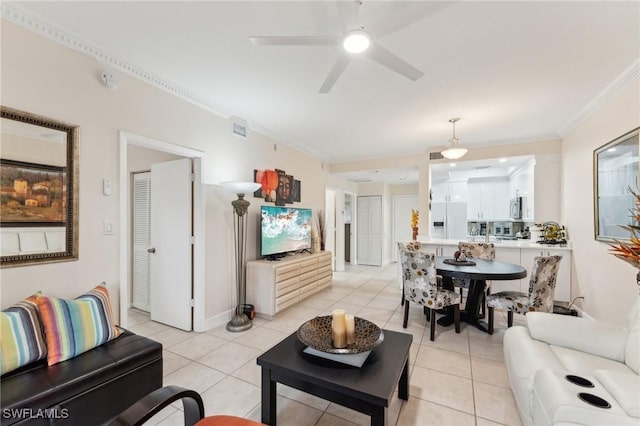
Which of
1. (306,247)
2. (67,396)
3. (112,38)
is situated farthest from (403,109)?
(67,396)

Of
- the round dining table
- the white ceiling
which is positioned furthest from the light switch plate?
the round dining table

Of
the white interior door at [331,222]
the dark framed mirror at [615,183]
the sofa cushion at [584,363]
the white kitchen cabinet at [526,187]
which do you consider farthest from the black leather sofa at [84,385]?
the white kitchen cabinet at [526,187]

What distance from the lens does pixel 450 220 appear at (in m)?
6.43

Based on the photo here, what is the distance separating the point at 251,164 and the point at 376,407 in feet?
10.7

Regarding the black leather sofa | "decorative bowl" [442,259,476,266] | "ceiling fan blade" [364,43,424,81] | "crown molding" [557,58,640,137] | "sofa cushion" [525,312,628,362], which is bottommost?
the black leather sofa

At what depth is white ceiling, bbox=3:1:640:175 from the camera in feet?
5.76

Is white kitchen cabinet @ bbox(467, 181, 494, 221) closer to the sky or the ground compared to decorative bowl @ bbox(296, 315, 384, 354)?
closer to the sky

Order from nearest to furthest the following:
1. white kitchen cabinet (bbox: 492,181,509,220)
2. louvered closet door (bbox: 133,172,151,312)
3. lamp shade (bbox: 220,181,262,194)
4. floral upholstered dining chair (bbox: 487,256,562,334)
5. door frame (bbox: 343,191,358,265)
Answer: floral upholstered dining chair (bbox: 487,256,562,334) → lamp shade (bbox: 220,181,262,194) → louvered closet door (bbox: 133,172,151,312) → white kitchen cabinet (bbox: 492,181,509,220) → door frame (bbox: 343,191,358,265)

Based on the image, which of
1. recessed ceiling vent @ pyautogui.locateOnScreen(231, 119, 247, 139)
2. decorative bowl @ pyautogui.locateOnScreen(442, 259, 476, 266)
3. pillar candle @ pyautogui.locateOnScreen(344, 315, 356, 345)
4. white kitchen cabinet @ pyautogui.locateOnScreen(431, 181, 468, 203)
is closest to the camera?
pillar candle @ pyautogui.locateOnScreen(344, 315, 356, 345)

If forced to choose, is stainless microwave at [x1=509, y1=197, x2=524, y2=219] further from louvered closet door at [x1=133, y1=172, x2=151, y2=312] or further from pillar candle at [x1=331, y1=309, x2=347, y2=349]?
louvered closet door at [x1=133, y1=172, x2=151, y2=312]

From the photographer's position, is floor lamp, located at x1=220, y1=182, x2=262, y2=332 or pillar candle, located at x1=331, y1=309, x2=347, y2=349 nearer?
pillar candle, located at x1=331, y1=309, x2=347, y2=349

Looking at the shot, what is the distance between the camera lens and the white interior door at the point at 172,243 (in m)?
3.17

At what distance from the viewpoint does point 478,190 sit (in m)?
6.43

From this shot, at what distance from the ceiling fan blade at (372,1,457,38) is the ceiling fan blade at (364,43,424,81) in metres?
0.09
